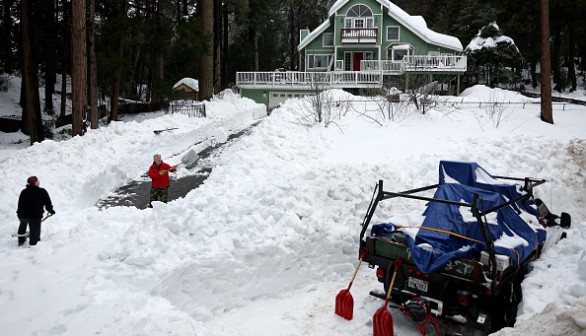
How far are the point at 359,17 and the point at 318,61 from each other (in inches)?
184

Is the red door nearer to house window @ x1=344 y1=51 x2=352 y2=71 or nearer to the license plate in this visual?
house window @ x1=344 y1=51 x2=352 y2=71

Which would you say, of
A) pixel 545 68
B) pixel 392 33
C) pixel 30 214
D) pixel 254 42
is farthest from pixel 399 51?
pixel 30 214

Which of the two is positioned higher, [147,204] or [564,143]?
[564,143]

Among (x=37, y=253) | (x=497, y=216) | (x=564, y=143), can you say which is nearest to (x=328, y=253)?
(x=497, y=216)

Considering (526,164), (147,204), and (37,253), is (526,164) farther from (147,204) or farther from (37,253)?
(37,253)

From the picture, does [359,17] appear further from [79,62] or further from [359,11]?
[79,62]

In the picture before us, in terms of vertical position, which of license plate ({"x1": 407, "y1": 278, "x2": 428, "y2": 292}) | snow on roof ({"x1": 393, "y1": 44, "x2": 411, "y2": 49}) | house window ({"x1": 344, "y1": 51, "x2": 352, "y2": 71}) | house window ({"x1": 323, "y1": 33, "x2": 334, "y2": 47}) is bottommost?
license plate ({"x1": 407, "y1": 278, "x2": 428, "y2": 292})

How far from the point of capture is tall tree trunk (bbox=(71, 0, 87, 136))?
16.4 meters

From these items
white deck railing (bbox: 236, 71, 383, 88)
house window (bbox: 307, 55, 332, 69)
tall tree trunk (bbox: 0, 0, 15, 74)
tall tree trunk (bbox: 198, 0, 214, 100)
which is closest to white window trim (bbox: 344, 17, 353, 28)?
house window (bbox: 307, 55, 332, 69)

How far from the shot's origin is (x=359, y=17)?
1425 inches

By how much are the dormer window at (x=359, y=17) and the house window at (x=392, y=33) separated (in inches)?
62.0

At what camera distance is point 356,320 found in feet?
21.5

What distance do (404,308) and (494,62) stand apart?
32516 mm

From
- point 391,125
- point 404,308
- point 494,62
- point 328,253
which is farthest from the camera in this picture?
point 494,62
